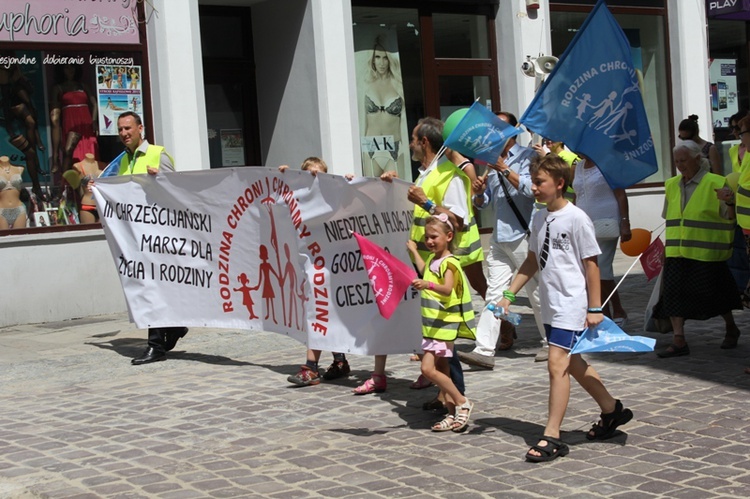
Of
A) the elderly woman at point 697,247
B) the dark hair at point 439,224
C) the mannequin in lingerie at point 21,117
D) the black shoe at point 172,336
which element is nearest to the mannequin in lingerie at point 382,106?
the mannequin in lingerie at point 21,117

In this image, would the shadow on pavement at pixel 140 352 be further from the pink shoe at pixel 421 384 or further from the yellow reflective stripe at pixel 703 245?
the yellow reflective stripe at pixel 703 245

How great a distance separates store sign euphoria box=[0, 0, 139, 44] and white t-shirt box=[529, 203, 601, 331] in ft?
27.0

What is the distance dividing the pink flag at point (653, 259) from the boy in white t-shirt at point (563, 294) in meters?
3.04

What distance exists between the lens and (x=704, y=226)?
873 cm

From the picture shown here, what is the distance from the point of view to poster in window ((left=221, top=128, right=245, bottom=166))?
15.2 metres

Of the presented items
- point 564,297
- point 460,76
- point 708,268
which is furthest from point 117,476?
point 460,76

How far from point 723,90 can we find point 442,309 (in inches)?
582

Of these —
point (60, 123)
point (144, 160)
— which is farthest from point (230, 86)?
point (144, 160)

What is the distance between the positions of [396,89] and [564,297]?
10.0m

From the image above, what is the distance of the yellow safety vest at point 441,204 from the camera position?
7.53 meters

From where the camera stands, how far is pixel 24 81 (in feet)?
41.8

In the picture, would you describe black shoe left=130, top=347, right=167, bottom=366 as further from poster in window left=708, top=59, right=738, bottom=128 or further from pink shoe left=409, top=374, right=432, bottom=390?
poster in window left=708, top=59, right=738, bottom=128

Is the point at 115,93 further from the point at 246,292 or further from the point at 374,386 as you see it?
the point at 374,386

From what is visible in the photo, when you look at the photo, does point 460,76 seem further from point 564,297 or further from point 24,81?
point 564,297
